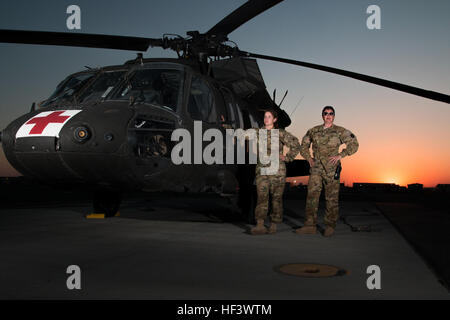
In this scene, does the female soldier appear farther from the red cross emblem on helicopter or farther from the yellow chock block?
the yellow chock block

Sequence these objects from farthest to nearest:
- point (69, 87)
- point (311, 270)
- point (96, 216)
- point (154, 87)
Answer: point (96, 216)
point (69, 87)
point (154, 87)
point (311, 270)

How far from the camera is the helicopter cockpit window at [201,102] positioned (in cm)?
782

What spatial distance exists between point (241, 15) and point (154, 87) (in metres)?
2.50

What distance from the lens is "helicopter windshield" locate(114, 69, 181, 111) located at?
24.8ft

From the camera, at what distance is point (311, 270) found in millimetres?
4824

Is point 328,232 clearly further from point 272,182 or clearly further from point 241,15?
point 241,15

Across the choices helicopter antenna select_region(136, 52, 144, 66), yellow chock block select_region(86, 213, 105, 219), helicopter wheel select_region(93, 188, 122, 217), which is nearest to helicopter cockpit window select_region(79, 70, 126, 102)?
helicopter antenna select_region(136, 52, 144, 66)

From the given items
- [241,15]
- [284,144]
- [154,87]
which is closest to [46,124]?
[154,87]

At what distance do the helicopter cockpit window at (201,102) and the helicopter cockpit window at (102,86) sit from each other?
1248mm

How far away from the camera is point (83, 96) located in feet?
25.3

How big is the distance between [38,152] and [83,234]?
163 centimetres

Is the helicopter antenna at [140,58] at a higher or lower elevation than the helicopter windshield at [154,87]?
higher

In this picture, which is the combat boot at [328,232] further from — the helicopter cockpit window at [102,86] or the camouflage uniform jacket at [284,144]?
the helicopter cockpit window at [102,86]

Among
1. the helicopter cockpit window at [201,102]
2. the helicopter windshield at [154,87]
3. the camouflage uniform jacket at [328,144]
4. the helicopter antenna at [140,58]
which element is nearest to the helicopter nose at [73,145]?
the helicopter windshield at [154,87]
